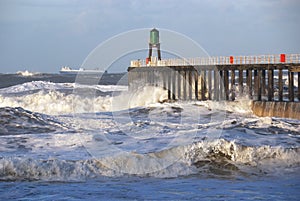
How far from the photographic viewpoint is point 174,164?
49.4 feet

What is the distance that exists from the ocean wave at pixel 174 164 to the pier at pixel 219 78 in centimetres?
1166

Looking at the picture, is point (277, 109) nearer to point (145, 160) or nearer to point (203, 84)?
point (203, 84)

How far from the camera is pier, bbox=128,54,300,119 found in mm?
30109

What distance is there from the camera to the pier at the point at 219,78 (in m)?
30.1

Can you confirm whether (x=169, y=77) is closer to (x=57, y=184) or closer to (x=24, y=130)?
(x=24, y=130)

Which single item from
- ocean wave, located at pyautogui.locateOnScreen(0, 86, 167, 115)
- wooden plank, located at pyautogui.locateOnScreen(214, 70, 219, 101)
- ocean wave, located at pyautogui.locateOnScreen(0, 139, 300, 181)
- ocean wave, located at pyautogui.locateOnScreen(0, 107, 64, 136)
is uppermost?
wooden plank, located at pyautogui.locateOnScreen(214, 70, 219, 101)

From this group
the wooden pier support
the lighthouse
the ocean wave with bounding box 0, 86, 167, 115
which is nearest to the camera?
the wooden pier support

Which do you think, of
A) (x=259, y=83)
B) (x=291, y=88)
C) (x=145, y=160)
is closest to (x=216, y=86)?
(x=259, y=83)

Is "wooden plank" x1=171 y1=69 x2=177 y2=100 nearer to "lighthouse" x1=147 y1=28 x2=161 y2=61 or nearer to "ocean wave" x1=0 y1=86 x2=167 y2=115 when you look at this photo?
"ocean wave" x1=0 y1=86 x2=167 y2=115

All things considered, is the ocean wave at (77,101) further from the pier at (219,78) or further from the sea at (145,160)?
the sea at (145,160)

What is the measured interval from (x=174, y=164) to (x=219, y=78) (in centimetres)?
2001

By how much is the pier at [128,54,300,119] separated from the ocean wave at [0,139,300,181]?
11662 millimetres

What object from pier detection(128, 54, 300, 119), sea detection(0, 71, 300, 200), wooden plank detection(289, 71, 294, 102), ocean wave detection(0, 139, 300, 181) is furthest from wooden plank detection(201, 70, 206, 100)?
ocean wave detection(0, 139, 300, 181)

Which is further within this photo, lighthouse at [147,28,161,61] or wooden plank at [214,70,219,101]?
lighthouse at [147,28,161,61]
